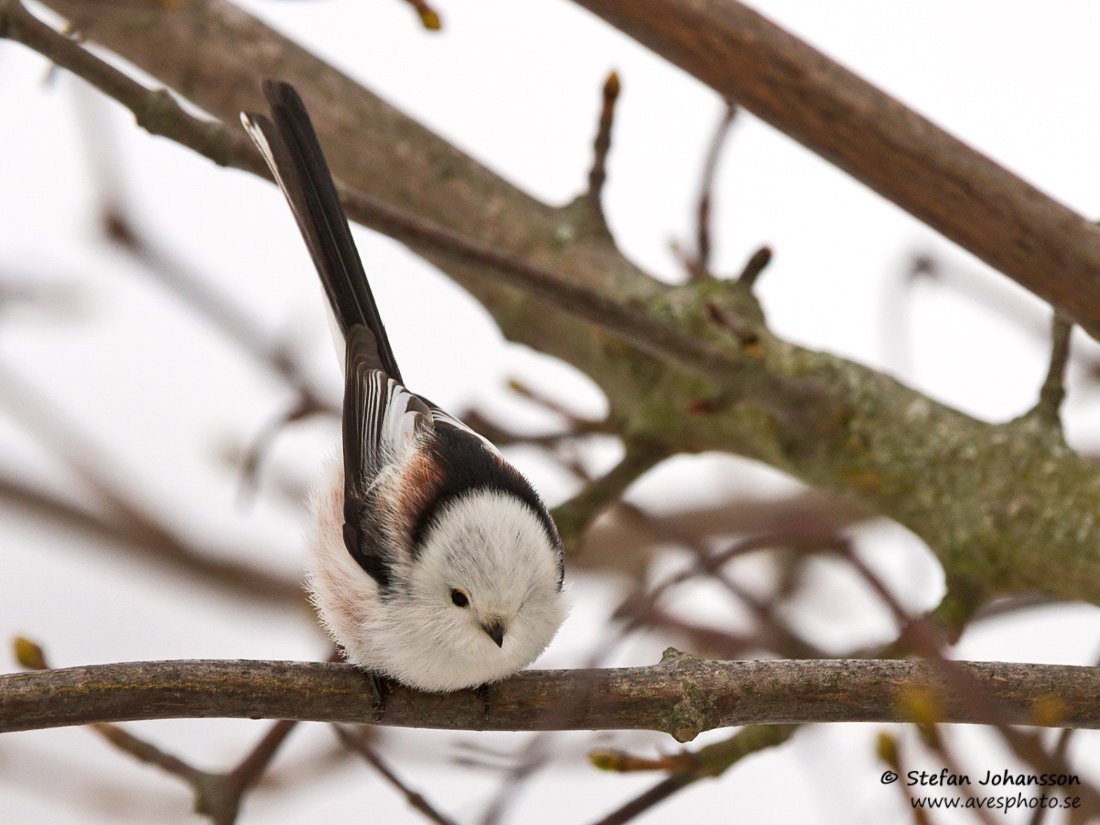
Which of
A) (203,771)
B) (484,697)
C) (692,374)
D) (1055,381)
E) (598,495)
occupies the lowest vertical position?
(203,771)

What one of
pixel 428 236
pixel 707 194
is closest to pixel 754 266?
pixel 707 194

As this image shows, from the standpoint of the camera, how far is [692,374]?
1.51 m

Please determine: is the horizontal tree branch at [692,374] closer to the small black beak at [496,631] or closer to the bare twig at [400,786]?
the small black beak at [496,631]

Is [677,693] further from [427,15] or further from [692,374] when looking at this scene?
[427,15]

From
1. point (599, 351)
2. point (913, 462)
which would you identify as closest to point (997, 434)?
point (913, 462)

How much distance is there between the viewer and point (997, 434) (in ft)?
4.61

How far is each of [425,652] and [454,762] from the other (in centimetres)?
22

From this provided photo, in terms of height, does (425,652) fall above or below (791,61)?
below

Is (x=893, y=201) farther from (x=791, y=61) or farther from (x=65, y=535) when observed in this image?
(x=65, y=535)

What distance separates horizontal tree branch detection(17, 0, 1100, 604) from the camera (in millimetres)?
1331

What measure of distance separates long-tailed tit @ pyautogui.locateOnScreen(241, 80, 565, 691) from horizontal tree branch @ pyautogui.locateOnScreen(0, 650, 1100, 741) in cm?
10

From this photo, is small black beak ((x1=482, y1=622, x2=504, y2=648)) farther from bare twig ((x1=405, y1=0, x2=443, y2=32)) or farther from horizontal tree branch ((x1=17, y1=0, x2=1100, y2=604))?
bare twig ((x1=405, y1=0, x2=443, y2=32))

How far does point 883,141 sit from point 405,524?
72 cm

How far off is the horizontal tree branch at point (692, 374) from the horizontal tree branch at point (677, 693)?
13.1 inches
